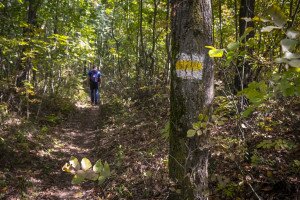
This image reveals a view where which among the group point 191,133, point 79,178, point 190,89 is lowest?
point 79,178

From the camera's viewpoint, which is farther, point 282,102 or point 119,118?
point 119,118

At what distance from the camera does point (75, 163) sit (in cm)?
165

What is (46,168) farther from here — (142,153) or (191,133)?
(191,133)

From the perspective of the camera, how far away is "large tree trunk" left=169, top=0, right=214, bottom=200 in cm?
272

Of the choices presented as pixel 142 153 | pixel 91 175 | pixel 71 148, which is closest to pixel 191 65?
pixel 91 175

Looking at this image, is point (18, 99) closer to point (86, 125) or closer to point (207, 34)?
point (86, 125)

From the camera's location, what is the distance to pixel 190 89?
9.10 ft

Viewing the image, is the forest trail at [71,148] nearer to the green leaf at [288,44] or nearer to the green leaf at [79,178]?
the green leaf at [79,178]

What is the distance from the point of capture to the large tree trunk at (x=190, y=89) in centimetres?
272

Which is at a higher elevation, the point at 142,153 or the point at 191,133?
the point at 191,133

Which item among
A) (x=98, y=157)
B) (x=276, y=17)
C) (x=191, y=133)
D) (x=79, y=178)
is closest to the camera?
(x=276, y=17)

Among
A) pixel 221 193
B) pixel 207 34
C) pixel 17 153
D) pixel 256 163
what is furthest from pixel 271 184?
pixel 17 153

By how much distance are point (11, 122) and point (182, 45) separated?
7.09 m

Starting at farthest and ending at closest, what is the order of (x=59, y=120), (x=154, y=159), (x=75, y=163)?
1. (x=59, y=120)
2. (x=154, y=159)
3. (x=75, y=163)
